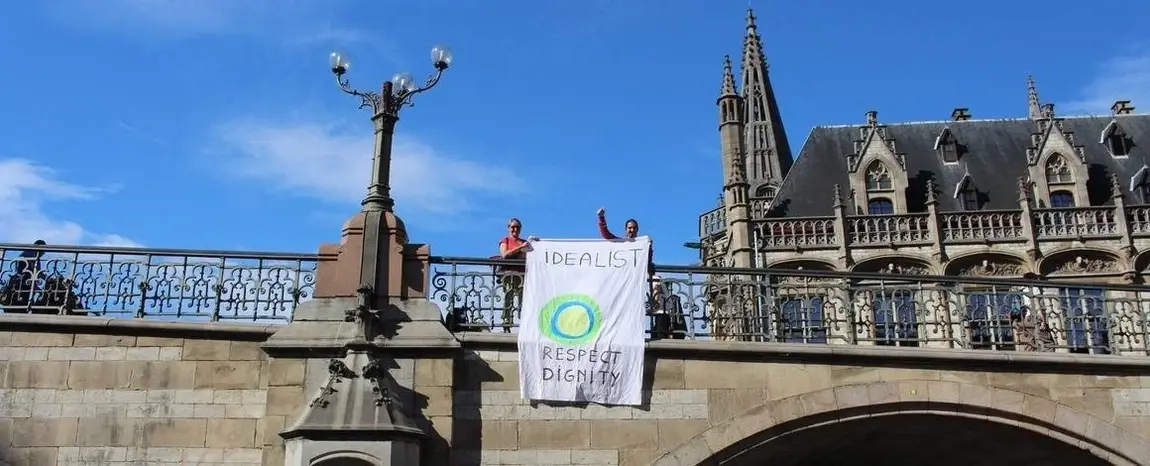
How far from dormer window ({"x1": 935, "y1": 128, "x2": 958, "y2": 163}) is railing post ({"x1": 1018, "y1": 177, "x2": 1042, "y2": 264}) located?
3.51m

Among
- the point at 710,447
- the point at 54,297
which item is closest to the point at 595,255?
the point at 710,447

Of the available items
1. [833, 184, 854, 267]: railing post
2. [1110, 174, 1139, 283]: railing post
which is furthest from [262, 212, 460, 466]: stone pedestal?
[1110, 174, 1139, 283]: railing post

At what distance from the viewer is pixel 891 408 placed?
1110 cm

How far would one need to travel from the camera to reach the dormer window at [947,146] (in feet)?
124

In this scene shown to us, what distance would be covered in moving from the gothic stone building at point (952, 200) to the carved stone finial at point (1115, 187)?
0.08 metres

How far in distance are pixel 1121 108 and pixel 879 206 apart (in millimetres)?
11398

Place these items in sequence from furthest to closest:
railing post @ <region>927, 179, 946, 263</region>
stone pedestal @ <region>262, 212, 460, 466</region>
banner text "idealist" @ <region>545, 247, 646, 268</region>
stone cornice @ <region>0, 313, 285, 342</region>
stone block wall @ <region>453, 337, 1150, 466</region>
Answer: railing post @ <region>927, 179, 946, 263</region>, banner text "idealist" @ <region>545, 247, 646, 268</region>, stone cornice @ <region>0, 313, 285, 342</region>, stone block wall @ <region>453, 337, 1150, 466</region>, stone pedestal @ <region>262, 212, 460, 466</region>

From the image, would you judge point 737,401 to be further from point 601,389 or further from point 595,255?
point 595,255

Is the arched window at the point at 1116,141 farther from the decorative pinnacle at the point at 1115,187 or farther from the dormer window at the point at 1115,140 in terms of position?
the decorative pinnacle at the point at 1115,187

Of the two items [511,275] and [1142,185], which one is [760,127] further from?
[511,275]

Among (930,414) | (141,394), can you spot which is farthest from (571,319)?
(141,394)

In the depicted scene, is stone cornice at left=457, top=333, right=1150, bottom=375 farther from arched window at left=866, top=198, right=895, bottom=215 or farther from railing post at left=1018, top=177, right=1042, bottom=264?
arched window at left=866, top=198, right=895, bottom=215

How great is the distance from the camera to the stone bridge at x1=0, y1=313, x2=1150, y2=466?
35.4 ft

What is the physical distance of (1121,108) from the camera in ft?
130
